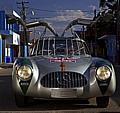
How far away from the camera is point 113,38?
55.0 m

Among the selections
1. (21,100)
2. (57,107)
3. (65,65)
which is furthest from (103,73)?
(21,100)

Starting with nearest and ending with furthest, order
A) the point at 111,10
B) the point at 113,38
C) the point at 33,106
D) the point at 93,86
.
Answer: the point at 93,86
the point at 33,106
the point at 113,38
the point at 111,10

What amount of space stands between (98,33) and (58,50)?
59.7 m

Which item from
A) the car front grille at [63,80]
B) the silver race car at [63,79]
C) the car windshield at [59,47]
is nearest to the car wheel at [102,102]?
the silver race car at [63,79]

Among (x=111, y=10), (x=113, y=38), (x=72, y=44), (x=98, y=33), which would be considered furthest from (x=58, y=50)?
(x=98, y=33)

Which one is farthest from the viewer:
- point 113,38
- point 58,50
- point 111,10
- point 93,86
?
point 111,10

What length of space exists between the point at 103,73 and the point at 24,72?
167cm

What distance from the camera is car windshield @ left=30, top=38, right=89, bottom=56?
10344mm

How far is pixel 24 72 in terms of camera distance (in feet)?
29.1

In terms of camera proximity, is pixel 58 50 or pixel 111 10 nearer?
pixel 58 50

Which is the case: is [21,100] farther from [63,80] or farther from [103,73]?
[103,73]

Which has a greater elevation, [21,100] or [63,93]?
[63,93]

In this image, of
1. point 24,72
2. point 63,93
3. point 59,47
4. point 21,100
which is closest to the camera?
point 63,93

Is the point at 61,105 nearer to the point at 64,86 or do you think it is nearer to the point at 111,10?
the point at 64,86
